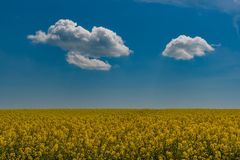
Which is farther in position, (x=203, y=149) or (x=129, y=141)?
(x=129, y=141)

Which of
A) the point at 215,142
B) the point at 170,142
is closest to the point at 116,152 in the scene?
the point at 170,142

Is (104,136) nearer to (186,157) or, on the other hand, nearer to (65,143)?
(65,143)

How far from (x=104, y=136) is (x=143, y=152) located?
367 centimetres

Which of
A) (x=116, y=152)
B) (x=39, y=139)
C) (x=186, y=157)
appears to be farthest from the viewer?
(x=39, y=139)

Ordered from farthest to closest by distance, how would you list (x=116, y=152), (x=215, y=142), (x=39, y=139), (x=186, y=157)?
(x=39, y=139) → (x=215, y=142) → (x=116, y=152) → (x=186, y=157)

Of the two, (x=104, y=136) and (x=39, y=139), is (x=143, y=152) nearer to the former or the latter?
(x=104, y=136)

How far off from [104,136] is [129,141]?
6.62 ft

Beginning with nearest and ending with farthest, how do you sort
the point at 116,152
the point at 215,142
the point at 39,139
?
the point at 116,152 < the point at 215,142 < the point at 39,139

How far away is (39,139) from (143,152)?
491 cm

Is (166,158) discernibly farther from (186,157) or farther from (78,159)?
(78,159)

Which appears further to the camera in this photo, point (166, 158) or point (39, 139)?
point (39, 139)

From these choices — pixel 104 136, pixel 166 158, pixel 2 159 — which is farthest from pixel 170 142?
pixel 2 159

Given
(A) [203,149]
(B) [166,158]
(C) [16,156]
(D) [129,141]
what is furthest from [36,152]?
(A) [203,149]

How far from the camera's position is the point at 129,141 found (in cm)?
1839
